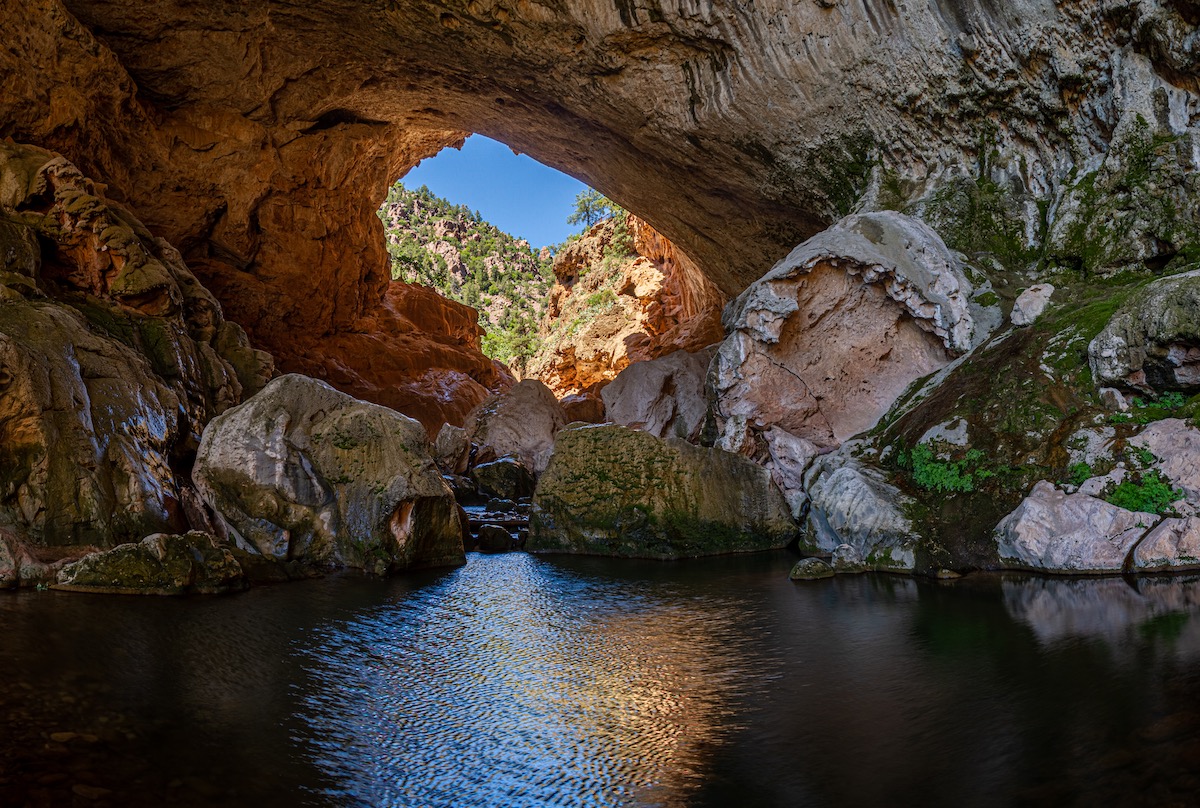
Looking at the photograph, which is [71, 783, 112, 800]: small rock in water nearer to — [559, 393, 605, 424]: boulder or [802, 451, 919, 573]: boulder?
[802, 451, 919, 573]: boulder

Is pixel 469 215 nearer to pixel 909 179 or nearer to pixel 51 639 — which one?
pixel 909 179

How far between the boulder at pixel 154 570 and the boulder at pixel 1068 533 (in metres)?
8.21

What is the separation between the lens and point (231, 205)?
21.3m

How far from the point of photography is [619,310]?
3534 cm

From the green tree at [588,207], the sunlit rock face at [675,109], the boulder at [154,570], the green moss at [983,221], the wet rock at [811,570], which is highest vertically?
the green tree at [588,207]

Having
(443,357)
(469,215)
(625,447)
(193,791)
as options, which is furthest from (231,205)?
(469,215)

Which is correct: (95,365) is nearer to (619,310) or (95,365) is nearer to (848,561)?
(848,561)

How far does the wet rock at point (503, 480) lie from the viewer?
58.9 ft

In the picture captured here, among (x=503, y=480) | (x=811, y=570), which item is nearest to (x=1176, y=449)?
(x=811, y=570)

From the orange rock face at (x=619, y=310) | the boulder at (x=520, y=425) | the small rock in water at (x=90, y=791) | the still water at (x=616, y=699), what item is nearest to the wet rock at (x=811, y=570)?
the still water at (x=616, y=699)

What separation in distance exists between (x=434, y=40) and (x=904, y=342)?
11309mm

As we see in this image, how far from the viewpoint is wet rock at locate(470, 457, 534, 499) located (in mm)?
17953

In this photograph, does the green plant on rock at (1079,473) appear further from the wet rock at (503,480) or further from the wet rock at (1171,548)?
the wet rock at (503,480)

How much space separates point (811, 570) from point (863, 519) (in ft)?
3.51
